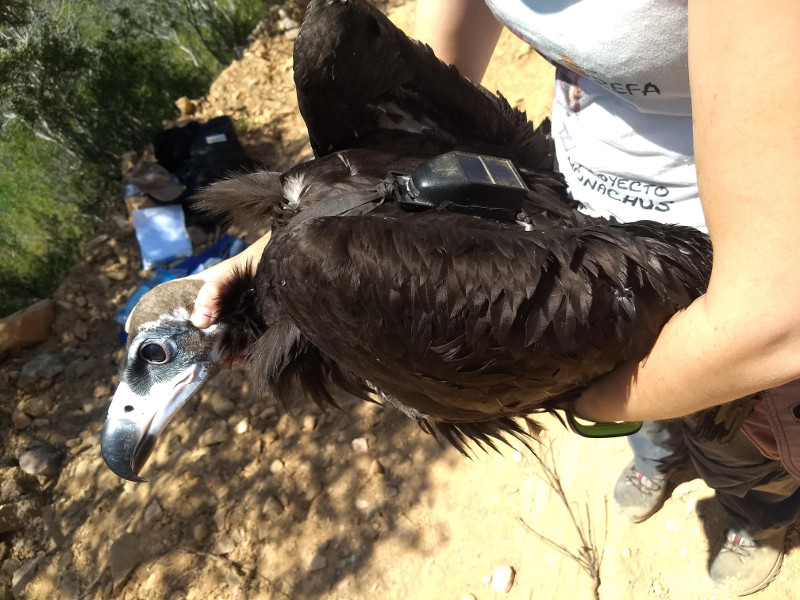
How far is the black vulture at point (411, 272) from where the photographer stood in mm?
1104

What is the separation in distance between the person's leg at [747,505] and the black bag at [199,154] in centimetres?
420

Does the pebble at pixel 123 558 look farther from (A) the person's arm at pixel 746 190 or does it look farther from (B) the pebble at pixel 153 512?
(A) the person's arm at pixel 746 190

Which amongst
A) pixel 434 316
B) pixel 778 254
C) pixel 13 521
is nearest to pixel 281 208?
pixel 434 316

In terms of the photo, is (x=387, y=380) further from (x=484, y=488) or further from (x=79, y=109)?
(x=79, y=109)

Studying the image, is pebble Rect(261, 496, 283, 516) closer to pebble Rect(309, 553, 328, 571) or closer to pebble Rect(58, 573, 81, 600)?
pebble Rect(309, 553, 328, 571)

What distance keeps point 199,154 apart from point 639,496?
450 cm

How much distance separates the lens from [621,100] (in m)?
1.25

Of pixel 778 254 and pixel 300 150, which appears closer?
pixel 778 254

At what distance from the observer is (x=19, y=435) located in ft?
13.0

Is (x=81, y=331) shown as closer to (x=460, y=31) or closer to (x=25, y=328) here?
(x=25, y=328)

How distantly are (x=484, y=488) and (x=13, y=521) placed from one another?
9.67ft

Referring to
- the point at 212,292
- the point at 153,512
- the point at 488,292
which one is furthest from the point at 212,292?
the point at 153,512

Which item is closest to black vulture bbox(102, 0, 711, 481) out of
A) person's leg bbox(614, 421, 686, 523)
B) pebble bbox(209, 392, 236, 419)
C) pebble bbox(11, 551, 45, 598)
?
person's leg bbox(614, 421, 686, 523)

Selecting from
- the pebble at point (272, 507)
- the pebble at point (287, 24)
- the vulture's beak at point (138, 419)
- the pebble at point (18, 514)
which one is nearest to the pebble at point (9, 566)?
the pebble at point (18, 514)
